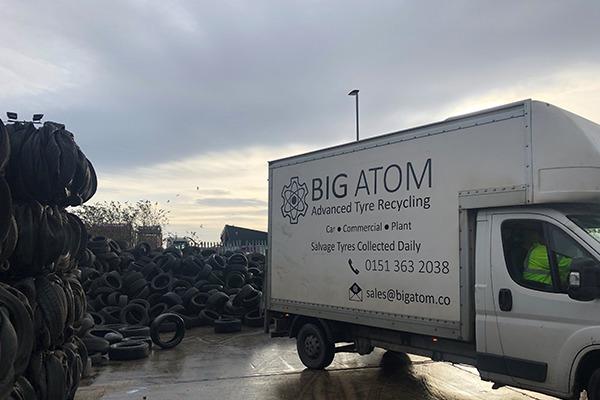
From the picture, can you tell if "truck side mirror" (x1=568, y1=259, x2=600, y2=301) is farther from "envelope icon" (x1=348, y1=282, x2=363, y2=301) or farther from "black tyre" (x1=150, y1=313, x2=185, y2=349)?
"black tyre" (x1=150, y1=313, x2=185, y2=349)

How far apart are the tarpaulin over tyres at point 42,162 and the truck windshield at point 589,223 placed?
5467 millimetres

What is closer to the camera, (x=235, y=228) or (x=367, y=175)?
(x=367, y=175)

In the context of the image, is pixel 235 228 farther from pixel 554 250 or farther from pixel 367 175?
pixel 554 250

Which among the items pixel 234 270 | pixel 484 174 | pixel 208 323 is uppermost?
pixel 484 174

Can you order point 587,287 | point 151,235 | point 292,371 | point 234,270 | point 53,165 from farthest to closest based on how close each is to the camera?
point 151,235 → point 234,270 → point 292,371 → point 53,165 → point 587,287

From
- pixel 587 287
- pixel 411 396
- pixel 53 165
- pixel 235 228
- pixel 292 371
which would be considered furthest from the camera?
pixel 235 228

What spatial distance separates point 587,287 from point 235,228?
3548 cm

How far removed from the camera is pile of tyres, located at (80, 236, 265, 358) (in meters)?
11.3

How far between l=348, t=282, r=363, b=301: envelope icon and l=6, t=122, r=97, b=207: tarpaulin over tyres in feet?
13.2

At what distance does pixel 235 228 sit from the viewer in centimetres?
3947

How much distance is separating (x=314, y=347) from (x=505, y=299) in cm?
379

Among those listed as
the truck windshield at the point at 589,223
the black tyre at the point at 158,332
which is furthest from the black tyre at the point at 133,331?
the truck windshield at the point at 589,223

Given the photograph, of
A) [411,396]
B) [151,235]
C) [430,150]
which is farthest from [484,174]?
[151,235]

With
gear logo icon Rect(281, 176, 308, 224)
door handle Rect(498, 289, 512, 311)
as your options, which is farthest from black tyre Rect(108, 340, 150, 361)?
door handle Rect(498, 289, 512, 311)
